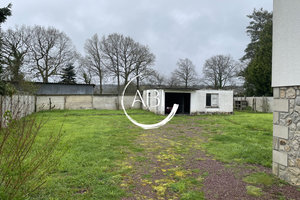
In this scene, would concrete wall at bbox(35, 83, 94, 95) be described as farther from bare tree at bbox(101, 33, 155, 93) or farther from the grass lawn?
the grass lawn

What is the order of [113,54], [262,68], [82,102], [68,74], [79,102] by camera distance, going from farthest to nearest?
[68,74] < [262,68] < [113,54] < [82,102] < [79,102]

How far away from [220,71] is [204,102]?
58.6 ft

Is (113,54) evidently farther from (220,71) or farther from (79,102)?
(220,71)

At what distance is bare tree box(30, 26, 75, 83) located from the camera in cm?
2468

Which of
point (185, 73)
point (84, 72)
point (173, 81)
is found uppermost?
point (185, 73)

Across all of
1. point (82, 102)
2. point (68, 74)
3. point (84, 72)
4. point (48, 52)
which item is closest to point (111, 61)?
point (82, 102)

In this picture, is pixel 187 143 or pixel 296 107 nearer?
pixel 296 107

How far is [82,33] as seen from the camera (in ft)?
94.2

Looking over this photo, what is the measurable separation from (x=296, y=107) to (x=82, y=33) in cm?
3045

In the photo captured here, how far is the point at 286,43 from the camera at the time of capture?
3.52 meters

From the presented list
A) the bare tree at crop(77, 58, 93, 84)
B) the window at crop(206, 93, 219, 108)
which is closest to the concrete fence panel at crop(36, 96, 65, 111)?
the bare tree at crop(77, 58, 93, 84)

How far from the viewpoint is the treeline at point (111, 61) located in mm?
21062

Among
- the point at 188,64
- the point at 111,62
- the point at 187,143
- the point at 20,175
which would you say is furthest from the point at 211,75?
the point at 20,175

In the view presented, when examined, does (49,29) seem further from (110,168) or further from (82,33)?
(110,168)
